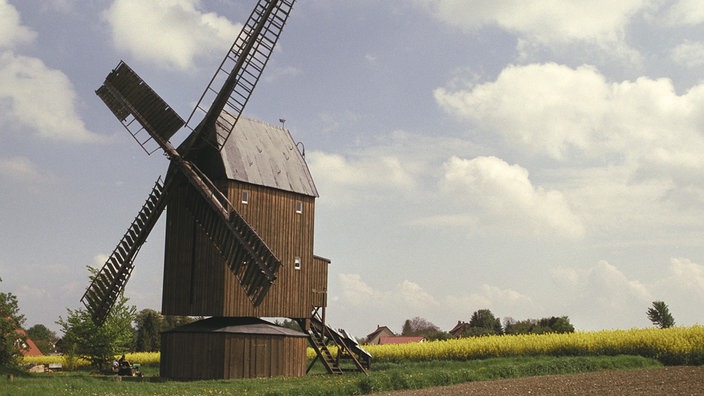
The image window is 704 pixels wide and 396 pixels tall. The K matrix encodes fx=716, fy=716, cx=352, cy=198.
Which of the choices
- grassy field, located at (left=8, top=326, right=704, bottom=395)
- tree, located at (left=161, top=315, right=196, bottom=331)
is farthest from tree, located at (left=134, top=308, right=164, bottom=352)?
grassy field, located at (left=8, top=326, right=704, bottom=395)

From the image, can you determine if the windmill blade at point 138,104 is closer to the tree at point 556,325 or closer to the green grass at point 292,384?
the green grass at point 292,384

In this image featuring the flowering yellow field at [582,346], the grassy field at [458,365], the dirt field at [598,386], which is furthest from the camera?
the flowering yellow field at [582,346]

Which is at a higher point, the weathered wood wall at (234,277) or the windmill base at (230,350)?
the weathered wood wall at (234,277)

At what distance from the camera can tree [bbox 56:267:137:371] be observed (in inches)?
1800

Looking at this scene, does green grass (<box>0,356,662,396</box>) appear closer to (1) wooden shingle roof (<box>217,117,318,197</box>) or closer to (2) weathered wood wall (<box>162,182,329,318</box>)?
(2) weathered wood wall (<box>162,182,329,318</box>)

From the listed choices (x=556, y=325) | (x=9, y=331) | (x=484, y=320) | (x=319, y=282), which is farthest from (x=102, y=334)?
(x=484, y=320)

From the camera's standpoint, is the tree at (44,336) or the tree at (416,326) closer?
the tree at (44,336)

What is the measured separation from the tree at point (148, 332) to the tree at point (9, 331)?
1197 inches

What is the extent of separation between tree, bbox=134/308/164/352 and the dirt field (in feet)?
166

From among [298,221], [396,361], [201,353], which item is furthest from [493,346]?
[201,353]

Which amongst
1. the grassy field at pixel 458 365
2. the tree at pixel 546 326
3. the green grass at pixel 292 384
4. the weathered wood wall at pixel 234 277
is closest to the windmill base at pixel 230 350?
the weathered wood wall at pixel 234 277

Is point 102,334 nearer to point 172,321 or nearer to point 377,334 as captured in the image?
point 172,321

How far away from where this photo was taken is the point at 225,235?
2948cm

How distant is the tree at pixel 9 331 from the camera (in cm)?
3647
